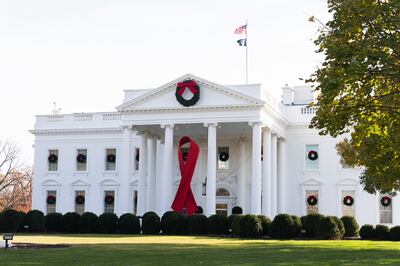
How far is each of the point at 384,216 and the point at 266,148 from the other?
12244mm

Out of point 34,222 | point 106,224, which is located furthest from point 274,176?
point 34,222

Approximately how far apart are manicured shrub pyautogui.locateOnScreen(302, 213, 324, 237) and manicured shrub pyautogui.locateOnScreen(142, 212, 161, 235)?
32.9ft

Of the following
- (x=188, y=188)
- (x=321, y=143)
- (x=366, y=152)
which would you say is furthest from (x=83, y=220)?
(x=366, y=152)

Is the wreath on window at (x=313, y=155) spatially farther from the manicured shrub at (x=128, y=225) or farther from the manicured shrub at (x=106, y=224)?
the manicured shrub at (x=106, y=224)

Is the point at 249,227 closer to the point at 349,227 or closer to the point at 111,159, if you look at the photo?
the point at 349,227

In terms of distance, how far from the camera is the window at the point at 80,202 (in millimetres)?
62194

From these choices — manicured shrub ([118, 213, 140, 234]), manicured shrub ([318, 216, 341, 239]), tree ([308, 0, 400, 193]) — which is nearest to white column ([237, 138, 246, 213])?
manicured shrub ([118, 213, 140, 234])

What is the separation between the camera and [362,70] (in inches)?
754

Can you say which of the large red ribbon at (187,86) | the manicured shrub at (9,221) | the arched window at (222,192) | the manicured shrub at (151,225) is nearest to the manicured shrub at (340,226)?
the manicured shrub at (151,225)

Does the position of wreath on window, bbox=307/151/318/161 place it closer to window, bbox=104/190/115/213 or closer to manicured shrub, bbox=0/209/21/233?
window, bbox=104/190/115/213

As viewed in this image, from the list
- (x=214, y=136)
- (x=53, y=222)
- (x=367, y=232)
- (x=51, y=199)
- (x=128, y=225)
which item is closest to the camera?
(x=367, y=232)

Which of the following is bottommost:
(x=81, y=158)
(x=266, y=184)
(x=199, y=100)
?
(x=266, y=184)

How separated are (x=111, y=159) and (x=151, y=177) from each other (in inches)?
319

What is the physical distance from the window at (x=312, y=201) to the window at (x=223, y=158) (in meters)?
7.42
